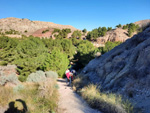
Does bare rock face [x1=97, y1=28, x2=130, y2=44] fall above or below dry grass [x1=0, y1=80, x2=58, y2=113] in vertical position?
above

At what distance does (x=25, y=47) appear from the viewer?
18.3 metres

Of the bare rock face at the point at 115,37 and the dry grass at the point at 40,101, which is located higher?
the bare rock face at the point at 115,37

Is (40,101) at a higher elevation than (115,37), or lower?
lower

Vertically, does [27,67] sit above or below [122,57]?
below

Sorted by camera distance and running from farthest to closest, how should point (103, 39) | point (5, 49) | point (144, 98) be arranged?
point (103, 39)
point (5, 49)
point (144, 98)

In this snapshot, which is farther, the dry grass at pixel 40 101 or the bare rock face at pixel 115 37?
the bare rock face at pixel 115 37

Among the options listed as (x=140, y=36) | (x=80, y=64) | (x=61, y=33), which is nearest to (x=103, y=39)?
(x=61, y=33)

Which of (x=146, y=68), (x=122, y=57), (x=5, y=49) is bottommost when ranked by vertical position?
(x=146, y=68)

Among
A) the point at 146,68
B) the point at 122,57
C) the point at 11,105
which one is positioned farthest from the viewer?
the point at 122,57

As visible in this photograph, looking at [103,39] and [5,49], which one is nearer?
[5,49]

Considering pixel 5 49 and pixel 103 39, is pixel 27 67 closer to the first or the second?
pixel 5 49

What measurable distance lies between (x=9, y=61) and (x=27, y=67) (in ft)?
14.9

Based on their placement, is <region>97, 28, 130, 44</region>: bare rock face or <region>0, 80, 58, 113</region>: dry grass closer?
<region>0, 80, 58, 113</region>: dry grass

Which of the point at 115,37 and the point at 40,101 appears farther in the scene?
the point at 115,37
